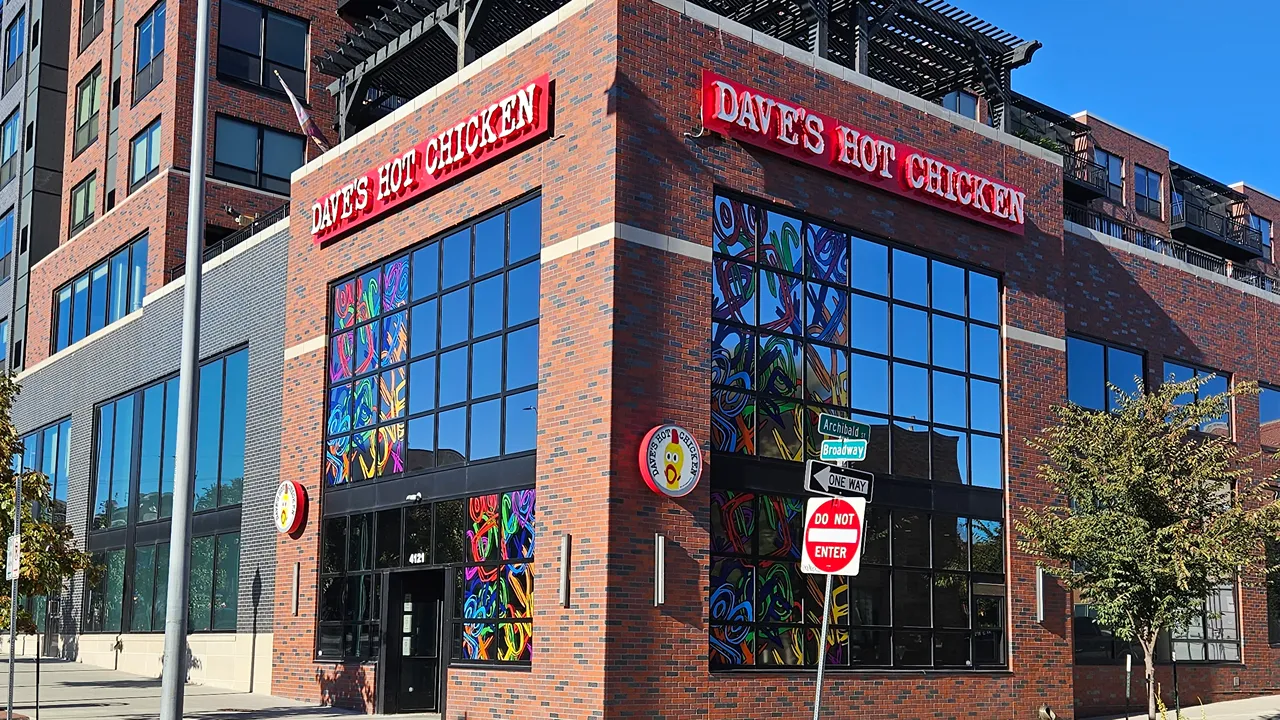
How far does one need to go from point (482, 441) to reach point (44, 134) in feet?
101

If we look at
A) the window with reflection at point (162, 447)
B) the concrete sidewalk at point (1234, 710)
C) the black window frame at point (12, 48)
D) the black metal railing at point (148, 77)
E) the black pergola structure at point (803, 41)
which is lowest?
the concrete sidewalk at point (1234, 710)

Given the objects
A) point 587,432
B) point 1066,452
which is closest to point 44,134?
point 587,432

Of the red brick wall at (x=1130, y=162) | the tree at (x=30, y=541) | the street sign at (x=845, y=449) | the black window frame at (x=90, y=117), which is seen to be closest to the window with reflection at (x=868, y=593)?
the street sign at (x=845, y=449)

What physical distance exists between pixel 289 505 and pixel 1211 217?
43.8m

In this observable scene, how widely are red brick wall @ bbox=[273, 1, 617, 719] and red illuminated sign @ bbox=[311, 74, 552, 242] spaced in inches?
9.0

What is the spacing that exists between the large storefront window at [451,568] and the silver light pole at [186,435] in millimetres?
5744

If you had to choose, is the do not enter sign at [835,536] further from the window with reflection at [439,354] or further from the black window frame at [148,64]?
the black window frame at [148,64]

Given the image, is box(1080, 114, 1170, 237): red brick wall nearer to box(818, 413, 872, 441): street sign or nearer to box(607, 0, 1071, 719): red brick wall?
box(607, 0, 1071, 719): red brick wall

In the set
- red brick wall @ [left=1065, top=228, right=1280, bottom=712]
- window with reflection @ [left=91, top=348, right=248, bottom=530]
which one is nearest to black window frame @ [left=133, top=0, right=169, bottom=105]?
window with reflection @ [left=91, top=348, right=248, bottom=530]

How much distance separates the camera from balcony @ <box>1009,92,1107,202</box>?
4762 centimetres

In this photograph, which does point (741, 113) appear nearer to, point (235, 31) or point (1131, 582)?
point (1131, 582)

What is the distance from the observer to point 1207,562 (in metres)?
20.2

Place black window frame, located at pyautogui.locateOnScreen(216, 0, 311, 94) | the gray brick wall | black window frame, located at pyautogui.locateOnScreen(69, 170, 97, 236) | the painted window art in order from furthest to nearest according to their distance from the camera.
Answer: black window frame, located at pyautogui.locateOnScreen(69, 170, 97, 236) → black window frame, located at pyautogui.locateOnScreen(216, 0, 311, 94) → the gray brick wall → the painted window art

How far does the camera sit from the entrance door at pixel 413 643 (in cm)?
2325
